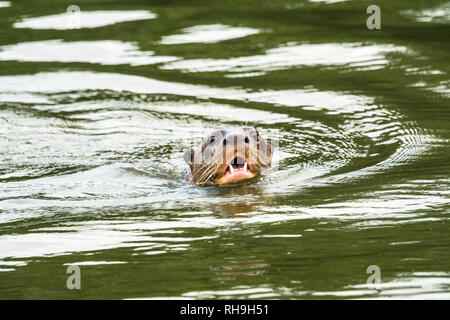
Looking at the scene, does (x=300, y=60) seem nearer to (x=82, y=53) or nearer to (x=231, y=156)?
(x=82, y=53)

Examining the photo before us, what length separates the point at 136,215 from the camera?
626 cm

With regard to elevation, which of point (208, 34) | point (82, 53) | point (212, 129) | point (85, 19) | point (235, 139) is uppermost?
point (85, 19)

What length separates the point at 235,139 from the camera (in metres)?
7.08

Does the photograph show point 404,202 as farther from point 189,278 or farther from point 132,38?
point 132,38

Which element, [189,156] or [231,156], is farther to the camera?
[189,156]

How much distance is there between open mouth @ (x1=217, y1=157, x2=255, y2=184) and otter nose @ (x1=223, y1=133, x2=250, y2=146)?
0.71 ft

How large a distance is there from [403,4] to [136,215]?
690 centimetres

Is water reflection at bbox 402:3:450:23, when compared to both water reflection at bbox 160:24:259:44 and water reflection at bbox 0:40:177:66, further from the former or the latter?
water reflection at bbox 0:40:177:66

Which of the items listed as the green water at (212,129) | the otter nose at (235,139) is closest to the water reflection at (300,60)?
the green water at (212,129)

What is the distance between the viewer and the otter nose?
707cm

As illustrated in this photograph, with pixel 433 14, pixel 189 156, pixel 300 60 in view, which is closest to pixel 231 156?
pixel 189 156

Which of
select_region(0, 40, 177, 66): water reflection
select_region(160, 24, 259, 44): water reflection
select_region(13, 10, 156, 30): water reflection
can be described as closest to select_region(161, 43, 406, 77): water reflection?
select_region(0, 40, 177, 66): water reflection

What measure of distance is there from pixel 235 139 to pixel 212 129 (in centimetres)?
211
